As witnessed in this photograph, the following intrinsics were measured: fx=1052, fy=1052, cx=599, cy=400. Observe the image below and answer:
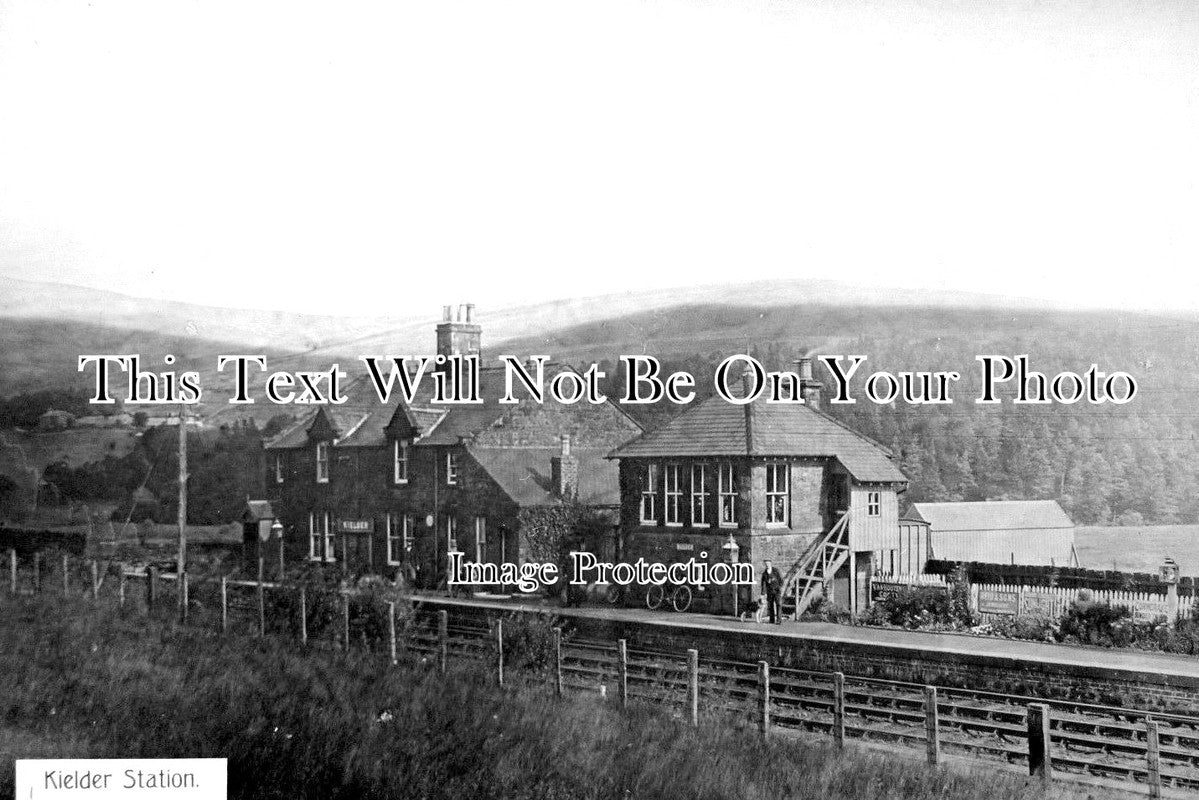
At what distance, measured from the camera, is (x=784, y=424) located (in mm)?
5781

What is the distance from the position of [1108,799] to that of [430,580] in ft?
12.0

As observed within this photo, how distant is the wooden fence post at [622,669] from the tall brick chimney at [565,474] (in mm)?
882

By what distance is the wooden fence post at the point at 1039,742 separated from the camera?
5059 millimetres

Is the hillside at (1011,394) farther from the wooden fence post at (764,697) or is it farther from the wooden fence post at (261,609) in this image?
the wooden fence post at (261,609)

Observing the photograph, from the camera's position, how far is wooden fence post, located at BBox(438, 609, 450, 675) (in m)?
5.90

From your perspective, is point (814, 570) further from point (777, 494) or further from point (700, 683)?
point (700, 683)

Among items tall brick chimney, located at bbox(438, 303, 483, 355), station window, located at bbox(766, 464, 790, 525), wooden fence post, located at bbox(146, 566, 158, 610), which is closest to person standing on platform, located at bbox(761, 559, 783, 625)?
station window, located at bbox(766, 464, 790, 525)

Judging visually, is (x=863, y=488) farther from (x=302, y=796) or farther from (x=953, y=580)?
(x=302, y=796)

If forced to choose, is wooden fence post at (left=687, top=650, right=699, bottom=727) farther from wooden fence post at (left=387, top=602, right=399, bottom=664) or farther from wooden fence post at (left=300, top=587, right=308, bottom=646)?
wooden fence post at (left=300, top=587, right=308, bottom=646)

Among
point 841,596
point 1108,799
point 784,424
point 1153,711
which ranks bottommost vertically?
point 1108,799

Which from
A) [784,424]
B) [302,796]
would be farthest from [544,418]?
[302,796]

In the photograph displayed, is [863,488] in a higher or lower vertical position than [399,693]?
higher

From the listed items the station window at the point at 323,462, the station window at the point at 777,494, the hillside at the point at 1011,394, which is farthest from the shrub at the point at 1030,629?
the station window at the point at 323,462

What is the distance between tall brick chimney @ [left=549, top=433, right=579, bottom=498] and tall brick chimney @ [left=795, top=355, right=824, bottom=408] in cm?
132
